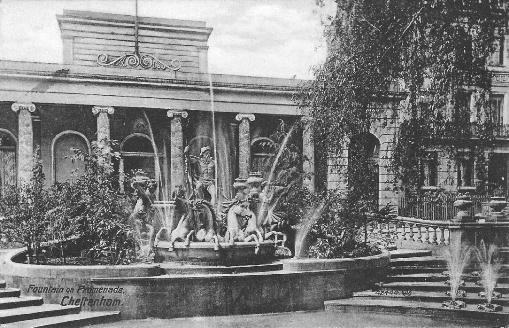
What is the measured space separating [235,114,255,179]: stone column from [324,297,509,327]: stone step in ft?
55.5

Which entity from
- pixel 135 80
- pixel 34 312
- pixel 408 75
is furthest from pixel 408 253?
pixel 135 80

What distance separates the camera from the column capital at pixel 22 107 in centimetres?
2515

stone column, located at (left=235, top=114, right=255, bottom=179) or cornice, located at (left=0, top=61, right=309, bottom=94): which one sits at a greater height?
cornice, located at (left=0, top=61, right=309, bottom=94)

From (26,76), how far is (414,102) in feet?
61.1

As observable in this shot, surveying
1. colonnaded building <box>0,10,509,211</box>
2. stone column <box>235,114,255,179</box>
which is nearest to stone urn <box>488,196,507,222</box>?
colonnaded building <box>0,10,509,211</box>

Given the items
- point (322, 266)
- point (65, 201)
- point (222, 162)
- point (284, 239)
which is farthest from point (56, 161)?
point (322, 266)

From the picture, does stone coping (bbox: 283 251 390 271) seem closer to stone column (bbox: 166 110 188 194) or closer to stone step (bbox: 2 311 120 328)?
stone step (bbox: 2 311 120 328)

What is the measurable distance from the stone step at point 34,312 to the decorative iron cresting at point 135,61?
18.2 meters

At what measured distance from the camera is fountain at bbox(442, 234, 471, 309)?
1256 cm

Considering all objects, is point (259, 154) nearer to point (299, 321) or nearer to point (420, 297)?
point (420, 297)

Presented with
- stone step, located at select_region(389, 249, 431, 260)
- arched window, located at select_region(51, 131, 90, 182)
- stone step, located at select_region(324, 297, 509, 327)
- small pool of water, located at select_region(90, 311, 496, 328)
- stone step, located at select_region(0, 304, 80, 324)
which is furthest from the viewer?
arched window, located at select_region(51, 131, 90, 182)

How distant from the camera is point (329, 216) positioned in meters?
14.7

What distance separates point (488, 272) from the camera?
14031mm

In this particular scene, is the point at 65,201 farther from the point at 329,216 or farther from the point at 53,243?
the point at 329,216
